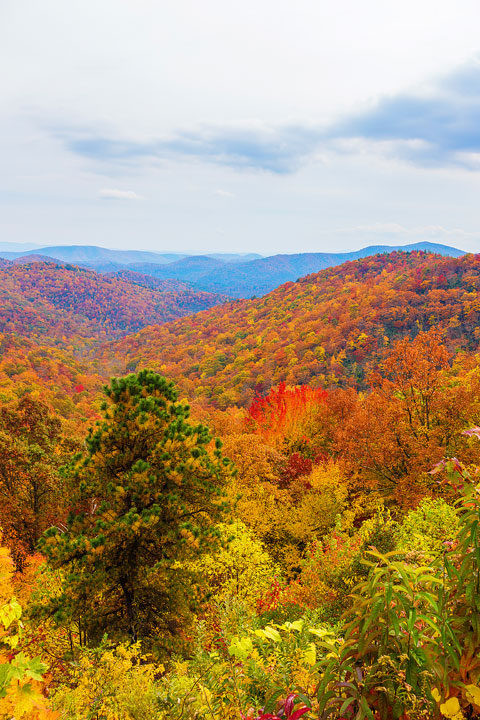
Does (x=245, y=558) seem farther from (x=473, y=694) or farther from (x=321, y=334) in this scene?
(x=321, y=334)

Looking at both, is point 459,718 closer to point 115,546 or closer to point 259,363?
point 115,546

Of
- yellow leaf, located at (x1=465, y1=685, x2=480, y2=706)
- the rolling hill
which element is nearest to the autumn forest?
yellow leaf, located at (x1=465, y1=685, x2=480, y2=706)

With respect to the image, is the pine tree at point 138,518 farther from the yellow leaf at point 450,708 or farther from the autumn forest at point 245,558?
the yellow leaf at point 450,708

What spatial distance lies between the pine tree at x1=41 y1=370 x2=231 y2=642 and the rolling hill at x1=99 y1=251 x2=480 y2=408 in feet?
246

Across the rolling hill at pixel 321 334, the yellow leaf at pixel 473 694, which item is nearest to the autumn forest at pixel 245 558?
the yellow leaf at pixel 473 694

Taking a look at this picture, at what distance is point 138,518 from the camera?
431 inches

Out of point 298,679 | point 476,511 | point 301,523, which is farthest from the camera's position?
point 301,523

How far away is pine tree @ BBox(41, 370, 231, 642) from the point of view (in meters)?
11.1

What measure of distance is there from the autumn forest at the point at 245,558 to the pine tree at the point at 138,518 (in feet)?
0.20

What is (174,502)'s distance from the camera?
12.0 metres

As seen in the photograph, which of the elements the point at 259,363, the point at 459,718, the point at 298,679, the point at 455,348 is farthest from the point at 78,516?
the point at 259,363

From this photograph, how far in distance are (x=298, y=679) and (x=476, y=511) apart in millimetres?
2374

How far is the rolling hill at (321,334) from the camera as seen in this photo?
307 ft

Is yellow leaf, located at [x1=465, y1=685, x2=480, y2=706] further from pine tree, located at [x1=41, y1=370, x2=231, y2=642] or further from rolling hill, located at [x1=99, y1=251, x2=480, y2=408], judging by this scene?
rolling hill, located at [x1=99, y1=251, x2=480, y2=408]
